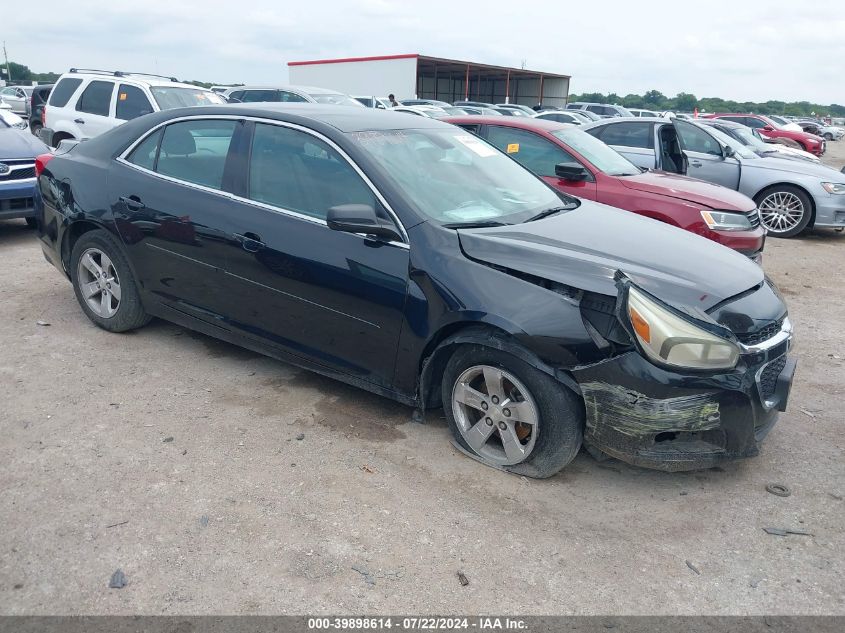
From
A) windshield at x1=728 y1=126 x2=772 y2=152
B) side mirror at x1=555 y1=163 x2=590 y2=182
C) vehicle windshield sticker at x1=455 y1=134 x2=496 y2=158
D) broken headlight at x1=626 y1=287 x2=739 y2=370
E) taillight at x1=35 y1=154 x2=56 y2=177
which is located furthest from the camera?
windshield at x1=728 y1=126 x2=772 y2=152

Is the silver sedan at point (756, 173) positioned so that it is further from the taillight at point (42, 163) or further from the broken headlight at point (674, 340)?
the broken headlight at point (674, 340)

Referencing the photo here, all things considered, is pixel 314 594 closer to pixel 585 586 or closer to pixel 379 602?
pixel 379 602

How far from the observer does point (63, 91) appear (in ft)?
38.1

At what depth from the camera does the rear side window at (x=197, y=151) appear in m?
4.27

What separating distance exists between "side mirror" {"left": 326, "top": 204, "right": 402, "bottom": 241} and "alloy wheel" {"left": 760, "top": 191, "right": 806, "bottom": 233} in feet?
27.7

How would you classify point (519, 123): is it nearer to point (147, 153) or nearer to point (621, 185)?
point (621, 185)

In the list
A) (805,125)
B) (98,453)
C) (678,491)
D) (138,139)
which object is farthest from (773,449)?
(805,125)

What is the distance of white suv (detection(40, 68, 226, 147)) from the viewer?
35.5 feet

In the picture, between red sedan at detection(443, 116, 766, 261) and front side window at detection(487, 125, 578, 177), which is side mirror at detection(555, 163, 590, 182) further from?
front side window at detection(487, 125, 578, 177)

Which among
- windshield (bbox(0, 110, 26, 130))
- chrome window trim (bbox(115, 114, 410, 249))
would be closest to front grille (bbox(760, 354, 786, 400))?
chrome window trim (bbox(115, 114, 410, 249))

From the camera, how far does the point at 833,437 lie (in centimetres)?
395

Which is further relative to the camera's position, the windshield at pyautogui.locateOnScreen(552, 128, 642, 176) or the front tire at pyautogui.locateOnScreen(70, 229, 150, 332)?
the windshield at pyautogui.locateOnScreen(552, 128, 642, 176)

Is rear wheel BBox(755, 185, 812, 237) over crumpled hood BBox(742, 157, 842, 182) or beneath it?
beneath

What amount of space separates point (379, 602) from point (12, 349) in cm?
354
